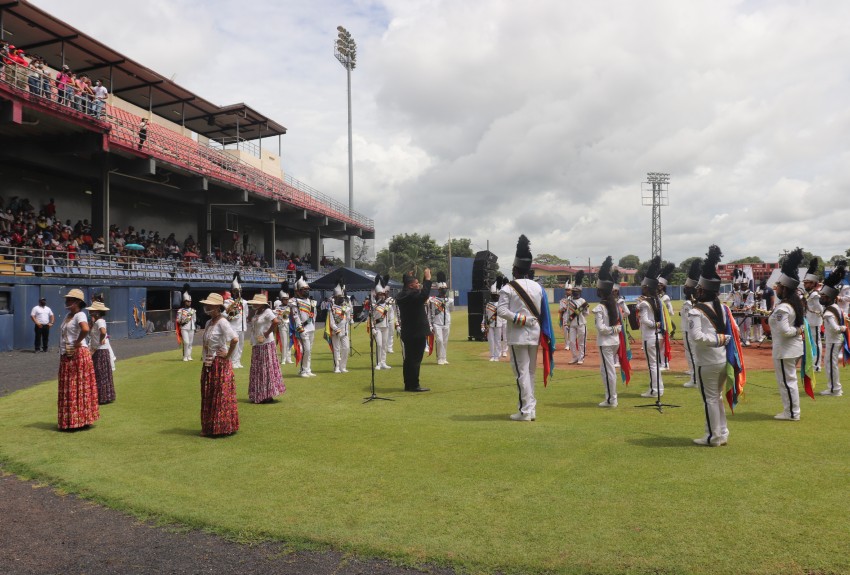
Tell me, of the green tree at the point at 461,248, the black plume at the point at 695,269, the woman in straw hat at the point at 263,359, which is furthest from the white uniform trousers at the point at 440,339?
the green tree at the point at 461,248

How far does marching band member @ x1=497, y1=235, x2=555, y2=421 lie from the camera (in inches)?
306

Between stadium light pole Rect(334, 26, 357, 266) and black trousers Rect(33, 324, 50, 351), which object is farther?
stadium light pole Rect(334, 26, 357, 266)

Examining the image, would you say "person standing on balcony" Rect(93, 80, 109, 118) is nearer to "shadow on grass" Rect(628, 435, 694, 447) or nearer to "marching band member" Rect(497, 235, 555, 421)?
"marching band member" Rect(497, 235, 555, 421)

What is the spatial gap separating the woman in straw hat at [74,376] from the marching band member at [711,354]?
780 cm

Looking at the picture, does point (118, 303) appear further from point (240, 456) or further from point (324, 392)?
point (240, 456)

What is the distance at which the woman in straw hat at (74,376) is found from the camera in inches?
311

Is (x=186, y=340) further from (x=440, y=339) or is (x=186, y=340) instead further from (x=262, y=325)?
(x=262, y=325)

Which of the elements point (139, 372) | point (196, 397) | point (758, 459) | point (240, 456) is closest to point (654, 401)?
point (758, 459)

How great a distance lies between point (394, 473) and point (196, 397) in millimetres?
6080

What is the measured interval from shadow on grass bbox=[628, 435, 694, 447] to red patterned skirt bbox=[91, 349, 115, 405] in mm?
8394

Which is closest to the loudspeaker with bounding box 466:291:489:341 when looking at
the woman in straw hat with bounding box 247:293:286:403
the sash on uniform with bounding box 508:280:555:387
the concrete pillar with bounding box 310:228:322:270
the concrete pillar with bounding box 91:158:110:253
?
the woman in straw hat with bounding box 247:293:286:403

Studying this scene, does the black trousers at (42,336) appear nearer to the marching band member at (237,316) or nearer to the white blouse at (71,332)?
the marching band member at (237,316)

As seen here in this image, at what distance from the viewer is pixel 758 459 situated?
19.0ft

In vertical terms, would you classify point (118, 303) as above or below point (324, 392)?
above
